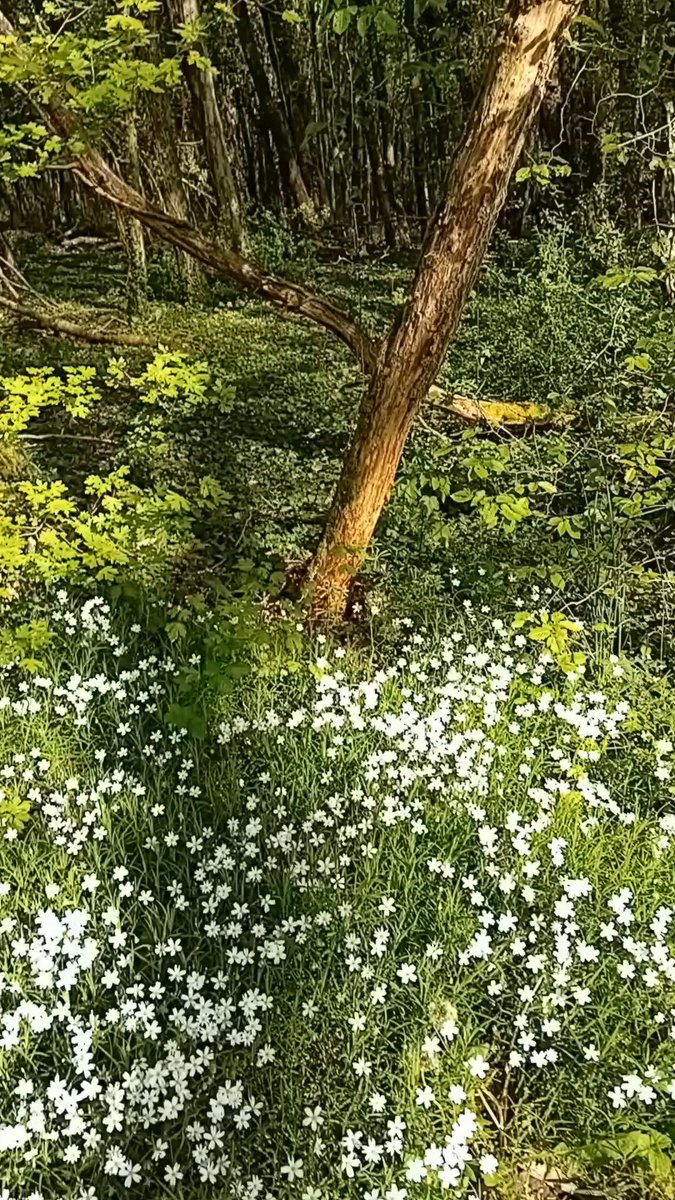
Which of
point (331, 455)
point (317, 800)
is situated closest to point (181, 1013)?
point (317, 800)

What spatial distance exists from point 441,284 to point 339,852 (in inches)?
76.3

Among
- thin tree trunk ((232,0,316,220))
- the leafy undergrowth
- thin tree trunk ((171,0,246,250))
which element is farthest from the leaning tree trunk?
thin tree trunk ((232,0,316,220))

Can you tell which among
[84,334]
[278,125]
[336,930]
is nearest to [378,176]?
[278,125]

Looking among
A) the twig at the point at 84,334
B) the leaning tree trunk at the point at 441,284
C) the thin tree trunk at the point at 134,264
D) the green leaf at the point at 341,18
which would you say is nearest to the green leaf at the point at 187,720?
the leaning tree trunk at the point at 441,284

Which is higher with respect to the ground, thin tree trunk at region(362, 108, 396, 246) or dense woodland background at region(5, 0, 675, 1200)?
thin tree trunk at region(362, 108, 396, 246)

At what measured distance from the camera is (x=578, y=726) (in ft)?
10.4

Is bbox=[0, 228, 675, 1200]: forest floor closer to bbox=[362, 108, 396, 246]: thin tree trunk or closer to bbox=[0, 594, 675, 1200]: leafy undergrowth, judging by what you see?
bbox=[0, 594, 675, 1200]: leafy undergrowth

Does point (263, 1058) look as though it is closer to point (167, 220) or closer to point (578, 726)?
point (578, 726)

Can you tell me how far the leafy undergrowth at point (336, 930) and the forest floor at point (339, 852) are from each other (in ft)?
0.03

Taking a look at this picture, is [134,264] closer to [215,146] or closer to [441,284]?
[215,146]

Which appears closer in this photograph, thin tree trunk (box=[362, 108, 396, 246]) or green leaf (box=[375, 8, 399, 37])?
green leaf (box=[375, 8, 399, 37])

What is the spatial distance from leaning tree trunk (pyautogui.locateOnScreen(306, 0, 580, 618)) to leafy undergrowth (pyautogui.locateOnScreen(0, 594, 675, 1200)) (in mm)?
554

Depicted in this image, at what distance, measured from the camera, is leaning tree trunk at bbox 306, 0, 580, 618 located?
2736mm

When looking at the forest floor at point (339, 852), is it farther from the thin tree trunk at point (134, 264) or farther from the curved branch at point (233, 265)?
the thin tree trunk at point (134, 264)
